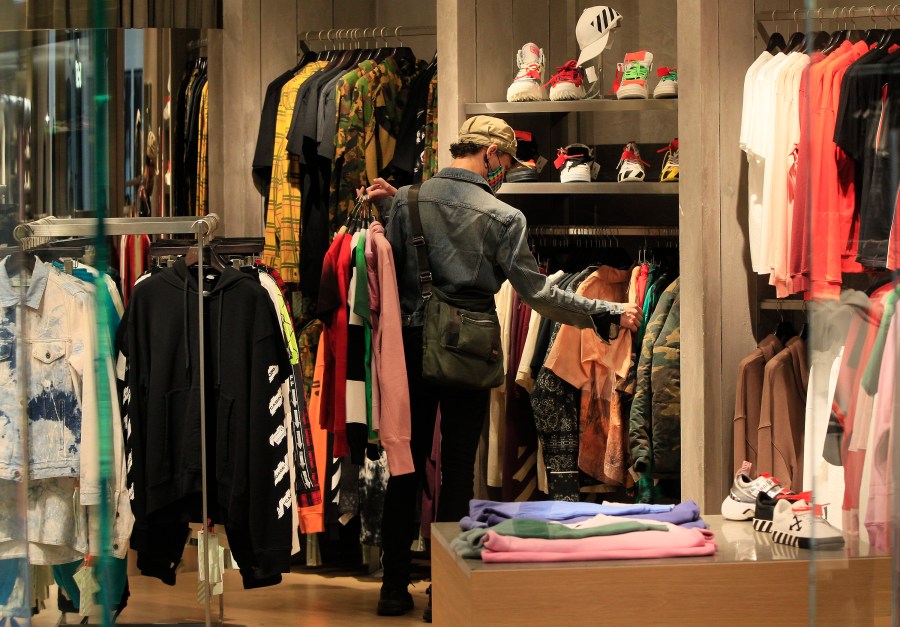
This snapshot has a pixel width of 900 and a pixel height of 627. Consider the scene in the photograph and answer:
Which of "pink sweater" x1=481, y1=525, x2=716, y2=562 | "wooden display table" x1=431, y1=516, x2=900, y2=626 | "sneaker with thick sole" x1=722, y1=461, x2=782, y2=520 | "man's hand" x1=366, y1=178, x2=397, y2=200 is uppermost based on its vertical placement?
"man's hand" x1=366, y1=178, x2=397, y2=200

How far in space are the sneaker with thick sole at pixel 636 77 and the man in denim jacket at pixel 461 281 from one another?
695 mm

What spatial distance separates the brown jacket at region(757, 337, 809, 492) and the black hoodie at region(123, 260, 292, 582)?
1.48 metres

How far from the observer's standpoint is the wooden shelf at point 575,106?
404 cm

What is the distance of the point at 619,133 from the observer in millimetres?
4867

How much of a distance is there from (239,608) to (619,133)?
2.49m

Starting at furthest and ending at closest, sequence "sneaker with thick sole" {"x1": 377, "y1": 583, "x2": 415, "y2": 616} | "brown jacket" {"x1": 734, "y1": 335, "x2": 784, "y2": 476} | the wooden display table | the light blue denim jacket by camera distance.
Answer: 1. "sneaker with thick sole" {"x1": 377, "y1": 583, "x2": 415, "y2": 616}
2. "brown jacket" {"x1": 734, "y1": 335, "x2": 784, "y2": 476}
3. the wooden display table
4. the light blue denim jacket

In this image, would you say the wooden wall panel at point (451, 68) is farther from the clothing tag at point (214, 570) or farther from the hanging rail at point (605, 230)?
the clothing tag at point (214, 570)

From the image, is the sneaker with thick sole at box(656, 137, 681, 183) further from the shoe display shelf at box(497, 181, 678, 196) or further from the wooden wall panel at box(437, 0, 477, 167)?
the wooden wall panel at box(437, 0, 477, 167)

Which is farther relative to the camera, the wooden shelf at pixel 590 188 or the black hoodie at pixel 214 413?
the wooden shelf at pixel 590 188

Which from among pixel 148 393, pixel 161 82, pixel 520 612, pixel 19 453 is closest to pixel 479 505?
pixel 520 612

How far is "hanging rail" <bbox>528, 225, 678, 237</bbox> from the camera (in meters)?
4.21

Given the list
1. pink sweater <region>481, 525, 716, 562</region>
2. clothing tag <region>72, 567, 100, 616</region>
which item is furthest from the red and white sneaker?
clothing tag <region>72, 567, 100, 616</region>

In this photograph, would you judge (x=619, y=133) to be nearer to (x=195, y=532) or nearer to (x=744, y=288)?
(x=744, y=288)

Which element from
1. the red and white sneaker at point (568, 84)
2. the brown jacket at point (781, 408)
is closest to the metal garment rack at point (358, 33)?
the red and white sneaker at point (568, 84)
